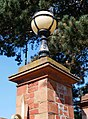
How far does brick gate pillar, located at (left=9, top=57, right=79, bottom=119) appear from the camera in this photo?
326cm

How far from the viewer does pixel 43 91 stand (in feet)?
10.8

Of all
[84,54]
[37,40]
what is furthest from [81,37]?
[37,40]

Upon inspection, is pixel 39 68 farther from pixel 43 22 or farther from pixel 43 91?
pixel 43 22

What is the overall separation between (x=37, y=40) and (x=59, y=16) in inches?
78.0

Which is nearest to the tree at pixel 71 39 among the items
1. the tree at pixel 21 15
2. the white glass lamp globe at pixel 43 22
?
the tree at pixel 21 15

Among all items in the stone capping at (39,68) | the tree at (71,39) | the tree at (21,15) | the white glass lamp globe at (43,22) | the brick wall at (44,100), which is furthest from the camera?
the tree at (21,15)

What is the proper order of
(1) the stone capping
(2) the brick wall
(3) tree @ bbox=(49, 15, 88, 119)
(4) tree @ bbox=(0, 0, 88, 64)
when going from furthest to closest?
(4) tree @ bbox=(0, 0, 88, 64) → (3) tree @ bbox=(49, 15, 88, 119) → (1) the stone capping → (2) the brick wall

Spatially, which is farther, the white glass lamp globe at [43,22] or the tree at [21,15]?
the tree at [21,15]

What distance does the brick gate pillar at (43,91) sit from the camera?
326cm

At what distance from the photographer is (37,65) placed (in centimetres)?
344

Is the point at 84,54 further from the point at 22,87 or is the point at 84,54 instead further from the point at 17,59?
the point at 22,87

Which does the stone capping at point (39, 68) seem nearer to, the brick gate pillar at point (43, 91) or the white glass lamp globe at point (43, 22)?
the brick gate pillar at point (43, 91)

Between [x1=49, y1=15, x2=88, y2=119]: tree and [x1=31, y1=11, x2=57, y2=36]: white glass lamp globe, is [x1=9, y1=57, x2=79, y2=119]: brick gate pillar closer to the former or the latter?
[x1=31, y1=11, x2=57, y2=36]: white glass lamp globe

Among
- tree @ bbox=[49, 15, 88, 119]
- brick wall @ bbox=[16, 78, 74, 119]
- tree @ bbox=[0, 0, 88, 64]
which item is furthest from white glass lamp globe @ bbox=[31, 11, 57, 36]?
tree @ bbox=[0, 0, 88, 64]
